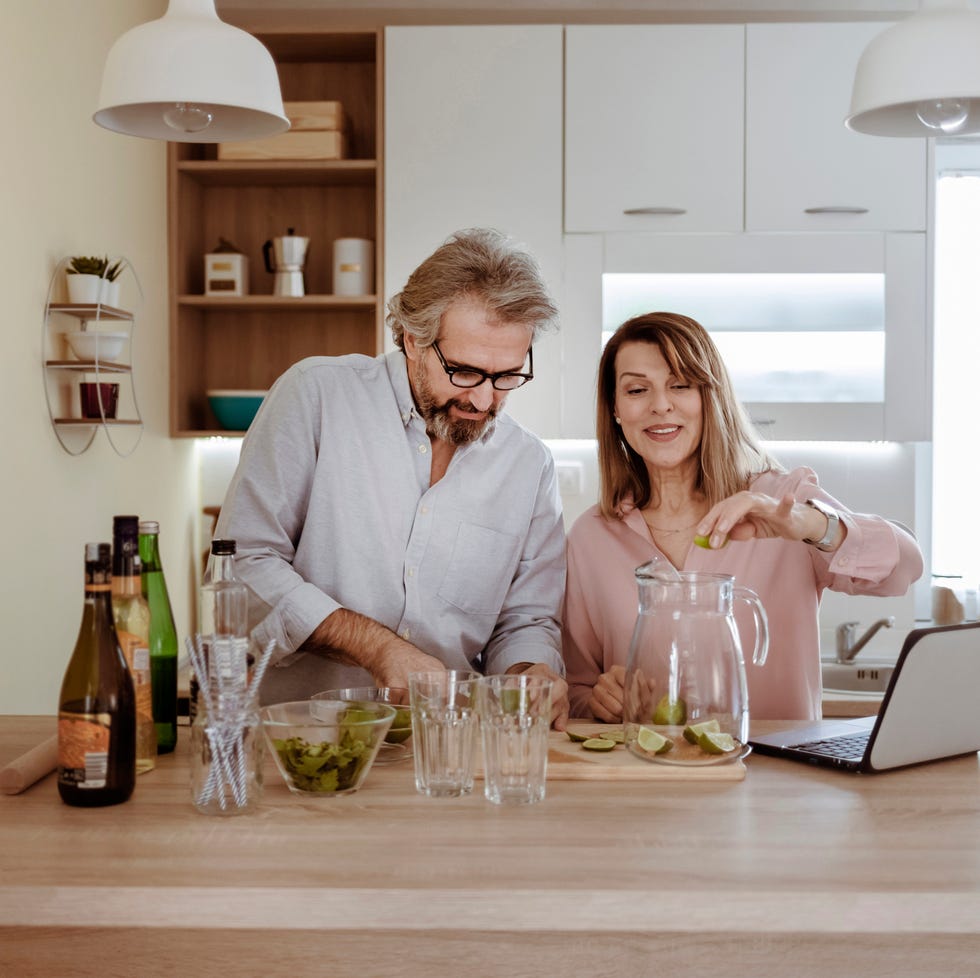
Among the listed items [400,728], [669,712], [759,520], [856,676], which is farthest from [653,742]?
[856,676]

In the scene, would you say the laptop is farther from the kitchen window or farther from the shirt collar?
the kitchen window

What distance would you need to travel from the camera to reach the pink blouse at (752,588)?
189 centimetres

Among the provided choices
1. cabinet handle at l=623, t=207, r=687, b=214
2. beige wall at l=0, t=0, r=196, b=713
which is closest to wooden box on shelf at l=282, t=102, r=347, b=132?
beige wall at l=0, t=0, r=196, b=713

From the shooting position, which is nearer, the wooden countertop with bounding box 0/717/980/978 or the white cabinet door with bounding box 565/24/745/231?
the wooden countertop with bounding box 0/717/980/978

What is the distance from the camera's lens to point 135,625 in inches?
50.2

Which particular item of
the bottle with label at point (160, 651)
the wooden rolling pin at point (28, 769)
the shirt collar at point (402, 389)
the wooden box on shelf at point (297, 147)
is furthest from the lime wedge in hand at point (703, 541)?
the wooden box on shelf at point (297, 147)

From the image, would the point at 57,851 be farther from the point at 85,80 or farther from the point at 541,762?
the point at 85,80

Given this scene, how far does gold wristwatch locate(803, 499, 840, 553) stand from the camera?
167 centimetres

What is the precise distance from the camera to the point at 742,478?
1939 mm

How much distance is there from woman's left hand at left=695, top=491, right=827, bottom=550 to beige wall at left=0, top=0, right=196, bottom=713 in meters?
1.44

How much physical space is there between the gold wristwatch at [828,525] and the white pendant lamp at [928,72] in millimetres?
588

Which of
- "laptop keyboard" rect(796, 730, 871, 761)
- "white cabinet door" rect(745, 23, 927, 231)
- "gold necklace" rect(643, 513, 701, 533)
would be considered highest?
"white cabinet door" rect(745, 23, 927, 231)

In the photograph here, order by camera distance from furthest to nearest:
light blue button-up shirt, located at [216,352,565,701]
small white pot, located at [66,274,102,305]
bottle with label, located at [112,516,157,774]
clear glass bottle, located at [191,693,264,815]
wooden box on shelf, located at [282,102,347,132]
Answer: wooden box on shelf, located at [282,102,347,132] → small white pot, located at [66,274,102,305] → light blue button-up shirt, located at [216,352,565,701] → bottle with label, located at [112,516,157,774] → clear glass bottle, located at [191,693,264,815]

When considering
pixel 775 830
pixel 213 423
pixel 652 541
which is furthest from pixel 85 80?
pixel 775 830
